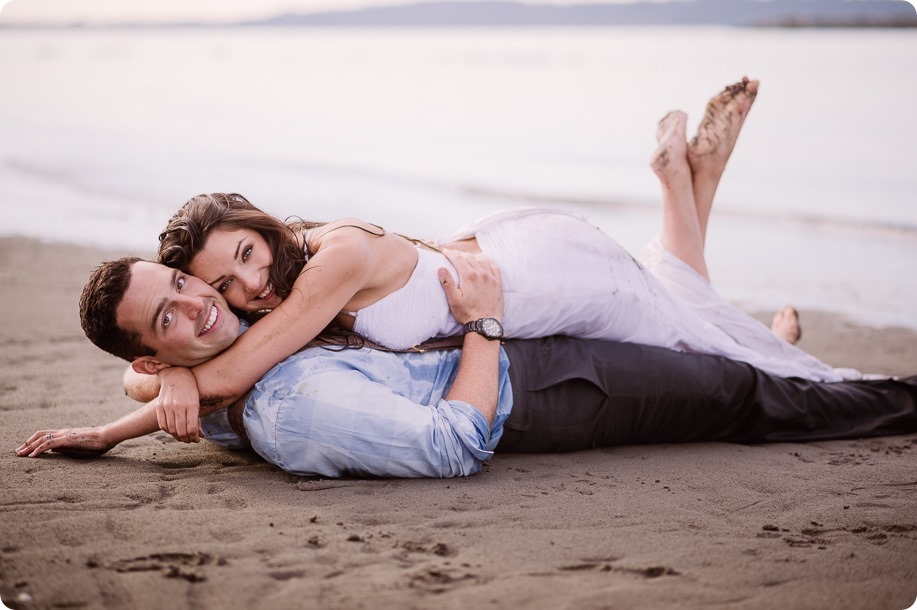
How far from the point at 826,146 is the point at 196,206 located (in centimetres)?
1226

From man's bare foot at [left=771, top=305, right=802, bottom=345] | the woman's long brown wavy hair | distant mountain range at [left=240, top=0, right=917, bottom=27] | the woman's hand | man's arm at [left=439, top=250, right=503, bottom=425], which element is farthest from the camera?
distant mountain range at [left=240, top=0, right=917, bottom=27]

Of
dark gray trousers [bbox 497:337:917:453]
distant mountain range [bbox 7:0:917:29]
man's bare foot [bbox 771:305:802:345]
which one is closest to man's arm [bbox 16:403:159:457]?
dark gray trousers [bbox 497:337:917:453]

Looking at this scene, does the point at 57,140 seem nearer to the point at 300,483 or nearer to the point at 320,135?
the point at 320,135

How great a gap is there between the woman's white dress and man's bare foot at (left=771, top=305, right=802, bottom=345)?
443mm

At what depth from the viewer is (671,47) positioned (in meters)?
37.3

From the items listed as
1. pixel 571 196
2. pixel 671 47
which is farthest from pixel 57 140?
pixel 671 47

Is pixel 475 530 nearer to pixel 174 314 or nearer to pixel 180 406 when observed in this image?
pixel 180 406

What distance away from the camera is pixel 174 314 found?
10.6 feet

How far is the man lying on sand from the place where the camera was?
330 cm

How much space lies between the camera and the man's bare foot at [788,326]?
16.6ft

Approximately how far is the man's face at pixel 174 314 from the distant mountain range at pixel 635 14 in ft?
54.8

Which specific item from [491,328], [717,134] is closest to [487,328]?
[491,328]

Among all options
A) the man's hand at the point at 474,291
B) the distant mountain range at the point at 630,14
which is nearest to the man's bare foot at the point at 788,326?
the man's hand at the point at 474,291

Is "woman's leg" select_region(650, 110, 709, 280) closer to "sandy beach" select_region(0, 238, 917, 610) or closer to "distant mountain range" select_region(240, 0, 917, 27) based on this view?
"sandy beach" select_region(0, 238, 917, 610)
